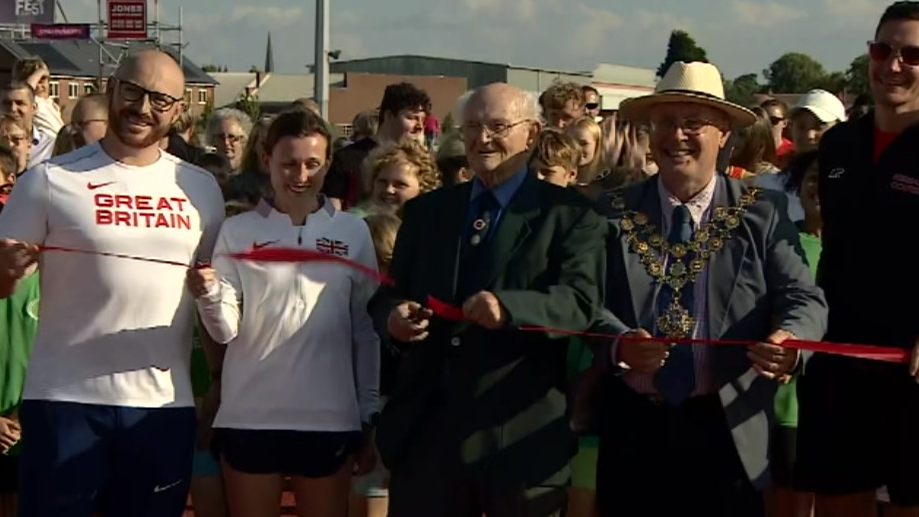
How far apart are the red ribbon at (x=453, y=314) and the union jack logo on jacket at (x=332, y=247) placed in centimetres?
2

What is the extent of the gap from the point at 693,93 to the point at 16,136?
5.58 meters

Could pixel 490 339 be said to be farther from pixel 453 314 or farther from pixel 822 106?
pixel 822 106

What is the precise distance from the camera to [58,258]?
4492mm

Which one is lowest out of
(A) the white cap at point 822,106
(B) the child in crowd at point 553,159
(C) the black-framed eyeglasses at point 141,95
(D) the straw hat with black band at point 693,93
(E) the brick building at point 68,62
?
(B) the child in crowd at point 553,159

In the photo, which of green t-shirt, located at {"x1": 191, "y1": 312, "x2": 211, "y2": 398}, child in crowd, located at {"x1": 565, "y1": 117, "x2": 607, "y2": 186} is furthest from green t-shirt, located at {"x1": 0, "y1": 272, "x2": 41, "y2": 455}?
child in crowd, located at {"x1": 565, "y1": 117, "x2": 607, "y2": 186}

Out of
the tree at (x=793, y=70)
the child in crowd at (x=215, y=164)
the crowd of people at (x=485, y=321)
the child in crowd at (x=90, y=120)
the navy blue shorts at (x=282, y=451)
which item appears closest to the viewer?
the crowd of people at (x=485, y=321)

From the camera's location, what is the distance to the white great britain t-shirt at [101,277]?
A: 446cm

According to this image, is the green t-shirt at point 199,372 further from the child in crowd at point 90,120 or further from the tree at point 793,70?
the tree at point 793,70

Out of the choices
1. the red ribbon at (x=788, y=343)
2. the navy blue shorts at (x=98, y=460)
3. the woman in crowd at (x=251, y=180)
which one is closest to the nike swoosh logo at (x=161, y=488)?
the navy blue shorts at (x=98, y=460)

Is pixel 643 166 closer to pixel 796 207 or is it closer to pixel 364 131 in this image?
pixel 796 207

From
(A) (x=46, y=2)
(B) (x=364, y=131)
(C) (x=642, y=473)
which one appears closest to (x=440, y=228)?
(C) (x=642, y=473)

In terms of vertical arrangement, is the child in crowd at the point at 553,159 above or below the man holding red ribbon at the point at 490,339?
above

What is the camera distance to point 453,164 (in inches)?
275

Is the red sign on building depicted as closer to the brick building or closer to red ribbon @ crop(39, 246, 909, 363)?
the brick building
